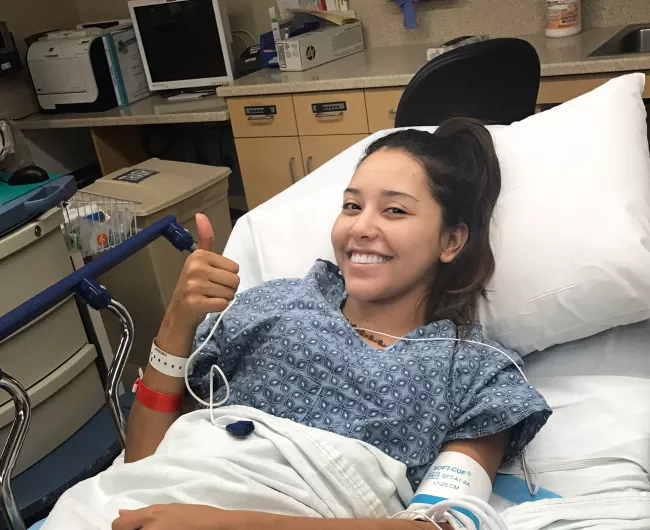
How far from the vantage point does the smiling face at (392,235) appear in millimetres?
1136

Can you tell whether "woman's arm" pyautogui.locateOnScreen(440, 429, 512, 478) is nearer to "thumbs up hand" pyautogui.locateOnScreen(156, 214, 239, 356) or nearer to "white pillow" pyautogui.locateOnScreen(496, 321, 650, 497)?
"white pillow" pyautogui.locateOnScreen(496, 321, 650, 497)

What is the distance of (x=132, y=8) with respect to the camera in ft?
10.5

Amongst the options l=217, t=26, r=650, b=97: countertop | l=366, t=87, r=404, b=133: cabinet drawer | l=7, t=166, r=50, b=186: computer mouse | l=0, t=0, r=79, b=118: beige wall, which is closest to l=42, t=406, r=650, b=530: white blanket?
l=7, t=166, r=50, b=186: computer mouse

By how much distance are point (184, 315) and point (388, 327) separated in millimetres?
340

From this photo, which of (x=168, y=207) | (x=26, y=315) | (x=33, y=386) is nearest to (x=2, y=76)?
(x=168, y=207)

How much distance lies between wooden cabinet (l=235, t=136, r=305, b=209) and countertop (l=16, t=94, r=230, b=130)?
172 millimetres

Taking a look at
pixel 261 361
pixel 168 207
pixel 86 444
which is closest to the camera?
pixel 261 361

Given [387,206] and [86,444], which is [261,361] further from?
Result: [86,444]

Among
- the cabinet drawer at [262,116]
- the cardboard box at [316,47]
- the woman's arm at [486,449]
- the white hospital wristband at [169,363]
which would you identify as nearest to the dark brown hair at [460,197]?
the woman's arm at [486,449]

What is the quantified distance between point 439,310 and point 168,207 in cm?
138

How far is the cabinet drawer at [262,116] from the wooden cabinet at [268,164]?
0.10ft

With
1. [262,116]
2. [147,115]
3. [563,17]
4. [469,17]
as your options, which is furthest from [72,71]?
[563,17]

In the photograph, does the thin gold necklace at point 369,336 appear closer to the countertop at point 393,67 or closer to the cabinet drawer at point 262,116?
the countertop at point 393,67

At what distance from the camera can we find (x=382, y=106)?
253 cm
